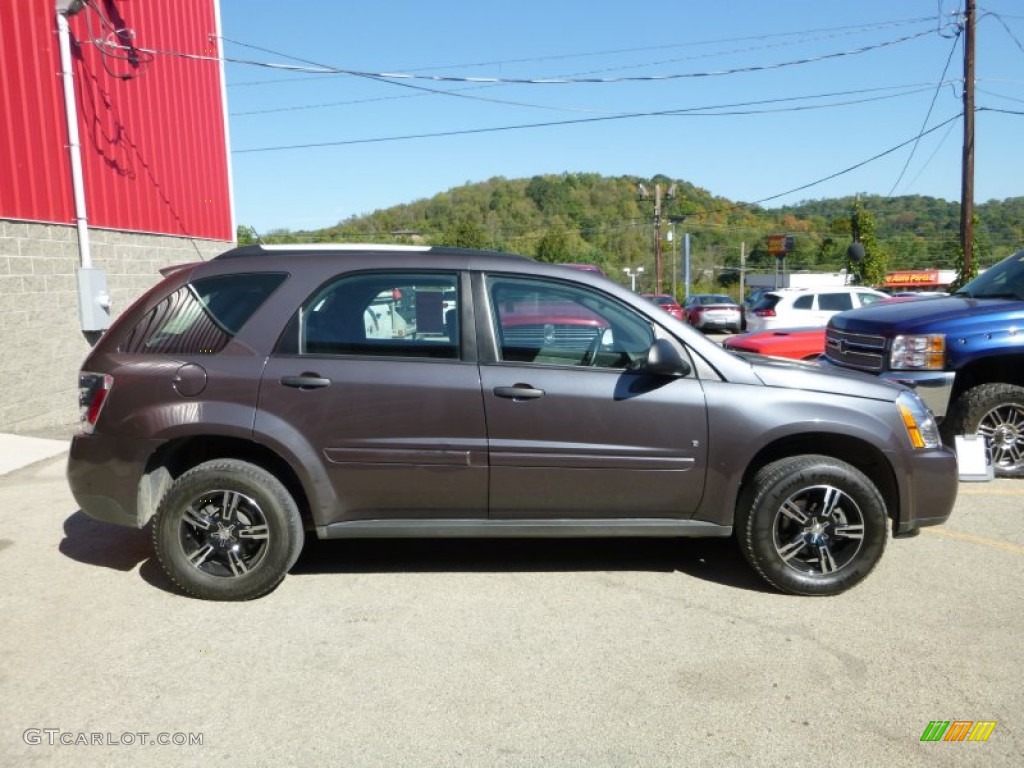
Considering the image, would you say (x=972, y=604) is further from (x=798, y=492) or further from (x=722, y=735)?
(x=722, y=735)

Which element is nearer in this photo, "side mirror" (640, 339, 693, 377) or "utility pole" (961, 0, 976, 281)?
"side mirror" (640, 339, 693, 377)

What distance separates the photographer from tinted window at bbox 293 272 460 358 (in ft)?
13.6

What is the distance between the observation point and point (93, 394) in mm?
4156

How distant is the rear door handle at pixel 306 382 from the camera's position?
403cm

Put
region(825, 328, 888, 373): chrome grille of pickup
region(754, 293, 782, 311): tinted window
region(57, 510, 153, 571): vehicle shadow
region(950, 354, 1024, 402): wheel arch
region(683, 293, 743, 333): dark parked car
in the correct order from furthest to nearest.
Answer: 1. region(683, 293, 743, 333): dark parked car
2. region(754, 293, 782, 311): tinted window
3. region(825, 328, 888, 373): chrome grille of pickup
4. region(950, 354, 1024, 402): wheel arch
5. region(57, 510, 153, 571): vehicle shadow

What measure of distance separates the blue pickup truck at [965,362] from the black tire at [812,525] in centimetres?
256

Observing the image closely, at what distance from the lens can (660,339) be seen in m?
4.07

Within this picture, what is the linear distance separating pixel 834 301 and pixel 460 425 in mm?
17662

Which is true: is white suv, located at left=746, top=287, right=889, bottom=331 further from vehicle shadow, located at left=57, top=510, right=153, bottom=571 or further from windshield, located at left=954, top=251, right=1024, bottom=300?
vehicle shadow, located at left=57, top=510, right=153, bottom=571

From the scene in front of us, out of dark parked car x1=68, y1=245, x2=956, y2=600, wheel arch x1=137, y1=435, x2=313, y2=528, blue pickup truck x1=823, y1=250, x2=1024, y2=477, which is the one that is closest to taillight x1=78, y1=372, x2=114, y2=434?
dark parked car x1=68, y1=245, x2=956, y2=600

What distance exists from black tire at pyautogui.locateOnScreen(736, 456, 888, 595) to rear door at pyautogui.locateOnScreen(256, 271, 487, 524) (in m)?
1.42

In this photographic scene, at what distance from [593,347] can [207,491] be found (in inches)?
82.6

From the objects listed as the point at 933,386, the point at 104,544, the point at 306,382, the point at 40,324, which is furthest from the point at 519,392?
the point at 40,324

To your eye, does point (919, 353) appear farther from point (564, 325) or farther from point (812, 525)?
point (564, 325)
